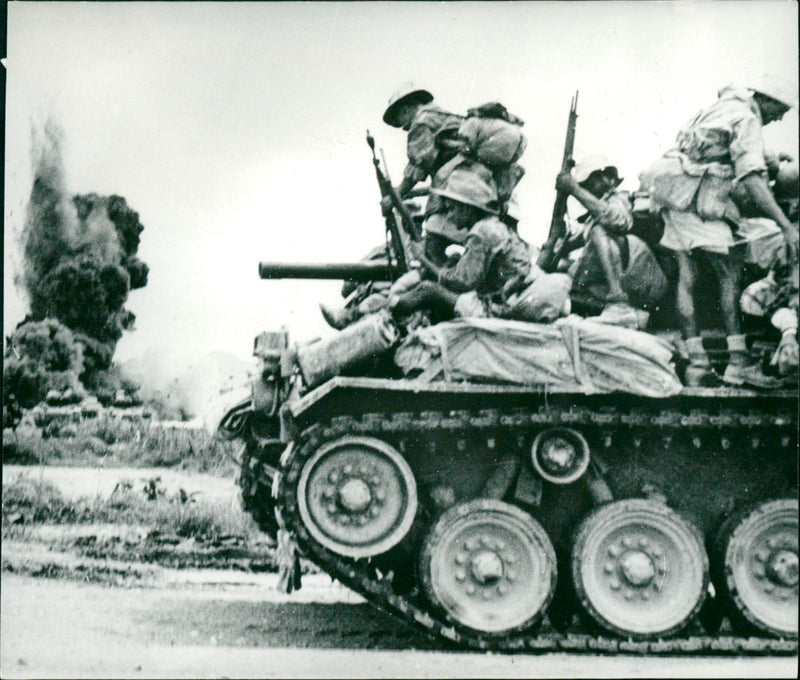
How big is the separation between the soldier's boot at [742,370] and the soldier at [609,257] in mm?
640

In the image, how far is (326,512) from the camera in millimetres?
6688

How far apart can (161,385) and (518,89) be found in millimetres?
3502

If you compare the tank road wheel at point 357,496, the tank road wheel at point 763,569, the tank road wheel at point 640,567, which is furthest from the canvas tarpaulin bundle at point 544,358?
the tank road wheel at point 763,569

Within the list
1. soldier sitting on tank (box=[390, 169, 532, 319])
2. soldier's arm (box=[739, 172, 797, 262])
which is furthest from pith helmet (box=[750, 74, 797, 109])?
soldier sitting on tank (box=[390, 169, 532, 319])

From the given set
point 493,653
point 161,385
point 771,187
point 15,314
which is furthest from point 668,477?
point 15,314

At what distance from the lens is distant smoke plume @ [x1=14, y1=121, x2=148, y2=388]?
24.2 ft

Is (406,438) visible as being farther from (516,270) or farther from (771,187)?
(771,187)

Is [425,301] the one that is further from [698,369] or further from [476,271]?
[698,369]

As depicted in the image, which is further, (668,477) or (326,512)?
(668,477)

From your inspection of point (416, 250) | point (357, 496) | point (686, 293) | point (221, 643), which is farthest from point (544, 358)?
point (221, 643)

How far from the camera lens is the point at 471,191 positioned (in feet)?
23.9

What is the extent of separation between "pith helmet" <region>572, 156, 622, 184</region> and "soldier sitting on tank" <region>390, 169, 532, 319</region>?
67 cm

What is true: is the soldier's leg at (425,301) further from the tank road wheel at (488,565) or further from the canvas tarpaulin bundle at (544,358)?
the tank road wheel at (488,565)

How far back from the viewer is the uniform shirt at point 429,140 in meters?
7.41
